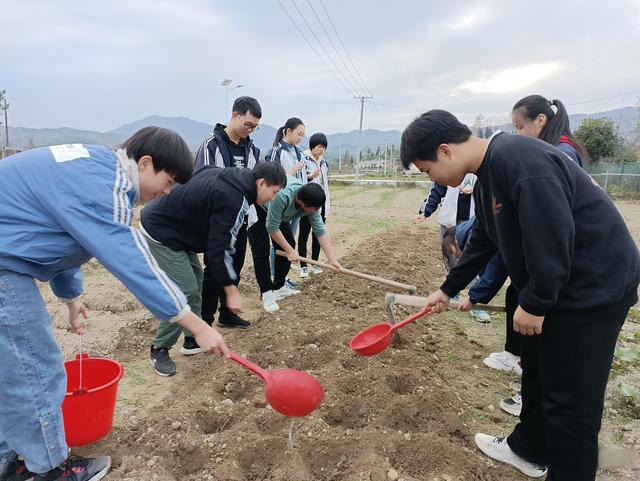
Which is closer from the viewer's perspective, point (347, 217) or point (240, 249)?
point (240, 249)

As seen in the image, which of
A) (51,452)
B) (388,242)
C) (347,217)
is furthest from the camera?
(347,217)

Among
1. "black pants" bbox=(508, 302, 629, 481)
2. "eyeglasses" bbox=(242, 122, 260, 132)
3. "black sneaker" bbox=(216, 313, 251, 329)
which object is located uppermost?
"eyeglasses" bbox=(242, 122, 260, 132)

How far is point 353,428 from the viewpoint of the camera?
2902 millimetres

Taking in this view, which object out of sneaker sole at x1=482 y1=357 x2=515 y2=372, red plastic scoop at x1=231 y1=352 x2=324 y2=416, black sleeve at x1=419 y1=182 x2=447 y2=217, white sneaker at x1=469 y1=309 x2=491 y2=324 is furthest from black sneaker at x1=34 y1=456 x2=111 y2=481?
black sleeve at x1=419 y1=182 x2=447 y2=217

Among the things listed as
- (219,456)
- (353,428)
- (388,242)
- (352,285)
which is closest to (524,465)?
(353,428)

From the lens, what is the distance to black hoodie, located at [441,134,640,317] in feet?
5.48

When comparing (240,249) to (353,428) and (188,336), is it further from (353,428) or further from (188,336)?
(353,428)

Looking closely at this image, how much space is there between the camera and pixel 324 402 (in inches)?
119

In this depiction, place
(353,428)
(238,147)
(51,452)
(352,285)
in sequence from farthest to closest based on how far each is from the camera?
(352,285)
(238,147)
(353,428)
(51,452)

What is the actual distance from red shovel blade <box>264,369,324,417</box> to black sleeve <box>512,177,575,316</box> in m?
1.19

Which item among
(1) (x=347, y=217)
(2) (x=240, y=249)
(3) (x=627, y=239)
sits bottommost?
(1) (x=347, y=217)

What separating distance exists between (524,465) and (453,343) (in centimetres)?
176

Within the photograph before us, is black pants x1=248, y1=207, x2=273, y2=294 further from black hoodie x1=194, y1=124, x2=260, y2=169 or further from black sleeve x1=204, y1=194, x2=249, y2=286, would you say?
black sleeve x1=204, y1=194, x2=249, y2=286

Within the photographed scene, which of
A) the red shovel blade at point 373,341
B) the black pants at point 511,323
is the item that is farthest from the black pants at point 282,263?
the black pants at point 511,323
